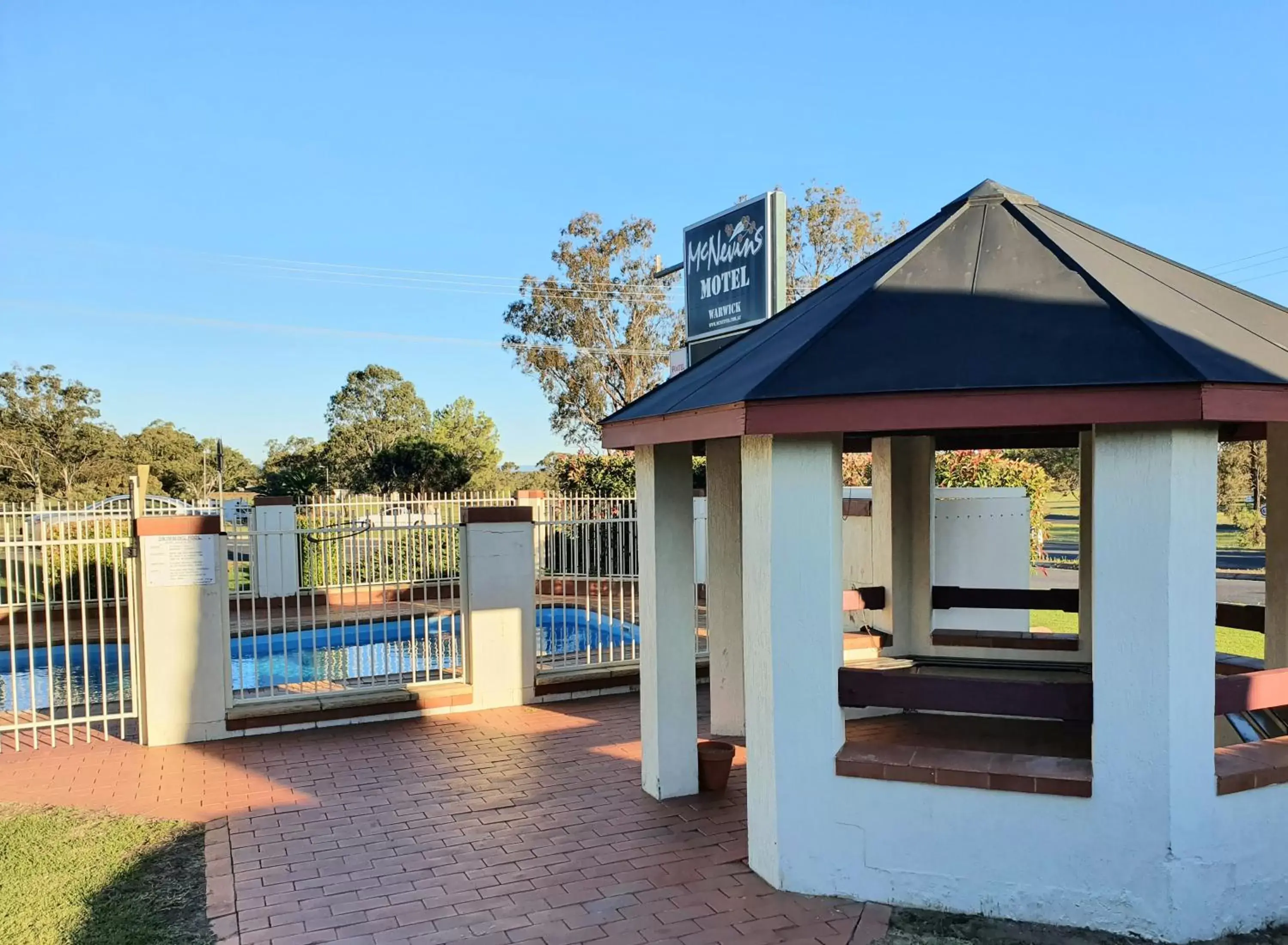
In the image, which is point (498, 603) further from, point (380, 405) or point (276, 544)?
point (380, 405)

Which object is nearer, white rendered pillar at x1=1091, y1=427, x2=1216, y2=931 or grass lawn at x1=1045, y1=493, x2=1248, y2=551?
white rendered pillar at x1=1091, y1=427, x2=1216, y2=931

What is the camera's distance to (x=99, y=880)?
200 inches

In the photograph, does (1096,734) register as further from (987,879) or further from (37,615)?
(37,615)

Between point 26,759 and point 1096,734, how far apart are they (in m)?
8.22

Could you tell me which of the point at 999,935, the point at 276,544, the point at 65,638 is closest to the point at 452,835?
the point at 999,935

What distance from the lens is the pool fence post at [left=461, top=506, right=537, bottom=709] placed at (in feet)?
29.6

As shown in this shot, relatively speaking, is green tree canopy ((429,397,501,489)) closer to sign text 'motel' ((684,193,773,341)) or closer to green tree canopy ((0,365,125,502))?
green tree canopy ((0,365,125,502))

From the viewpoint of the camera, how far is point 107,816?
6176mm

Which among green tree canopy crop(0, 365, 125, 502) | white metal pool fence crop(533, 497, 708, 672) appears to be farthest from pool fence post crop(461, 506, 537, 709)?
green tree canopy crop(0, 365, 125, 502)

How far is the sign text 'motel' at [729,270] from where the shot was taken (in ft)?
28.8

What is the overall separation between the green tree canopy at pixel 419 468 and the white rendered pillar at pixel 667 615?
86.1 feet

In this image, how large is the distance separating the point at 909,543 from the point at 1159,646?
4.19 m

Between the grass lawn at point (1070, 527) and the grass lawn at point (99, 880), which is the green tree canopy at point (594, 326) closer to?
Result: the grass lawn at point (1070, 527)

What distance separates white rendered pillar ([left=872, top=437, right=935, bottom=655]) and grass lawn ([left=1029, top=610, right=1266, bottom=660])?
10.0 ft
